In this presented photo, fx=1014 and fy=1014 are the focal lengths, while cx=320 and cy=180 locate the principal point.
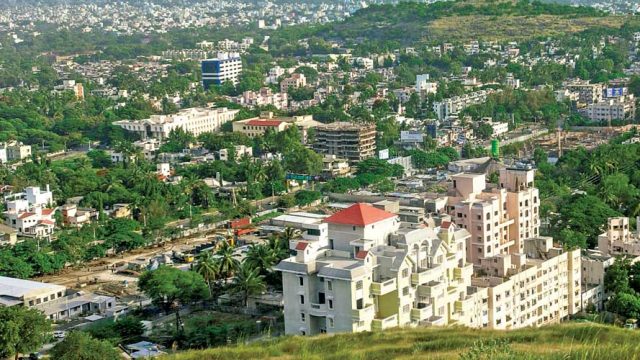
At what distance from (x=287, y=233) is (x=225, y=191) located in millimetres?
6897

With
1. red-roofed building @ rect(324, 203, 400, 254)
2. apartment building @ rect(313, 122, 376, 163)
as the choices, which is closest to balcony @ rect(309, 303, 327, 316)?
red-roofed building @ rect(324, 203, 400, 254)

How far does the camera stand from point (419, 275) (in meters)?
9.80

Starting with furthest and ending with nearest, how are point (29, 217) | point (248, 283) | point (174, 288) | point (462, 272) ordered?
point (29, 217) < point (174, 288) < point (248, 283) < point (462, 272)

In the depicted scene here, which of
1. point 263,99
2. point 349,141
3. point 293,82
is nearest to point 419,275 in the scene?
point 349,141

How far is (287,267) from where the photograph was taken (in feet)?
32.3

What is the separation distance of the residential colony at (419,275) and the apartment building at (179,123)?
16196mm

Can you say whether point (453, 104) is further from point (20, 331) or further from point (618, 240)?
point (20, 331)

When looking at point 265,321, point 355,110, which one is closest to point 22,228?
point 265,321

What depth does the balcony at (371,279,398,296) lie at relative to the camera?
31.2 feet

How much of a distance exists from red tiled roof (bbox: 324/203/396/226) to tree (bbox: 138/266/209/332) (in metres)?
3.04

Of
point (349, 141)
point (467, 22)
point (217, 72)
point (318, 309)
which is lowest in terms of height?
point (349, 141)

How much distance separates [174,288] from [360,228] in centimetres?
346

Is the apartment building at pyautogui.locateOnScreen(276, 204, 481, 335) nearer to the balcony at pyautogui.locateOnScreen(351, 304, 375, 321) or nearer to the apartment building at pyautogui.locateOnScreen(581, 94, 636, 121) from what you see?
the balcony at pyautogui.locateOnScreen(351, 304, 375, 321)

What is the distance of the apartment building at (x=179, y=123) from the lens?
91.0 feet
